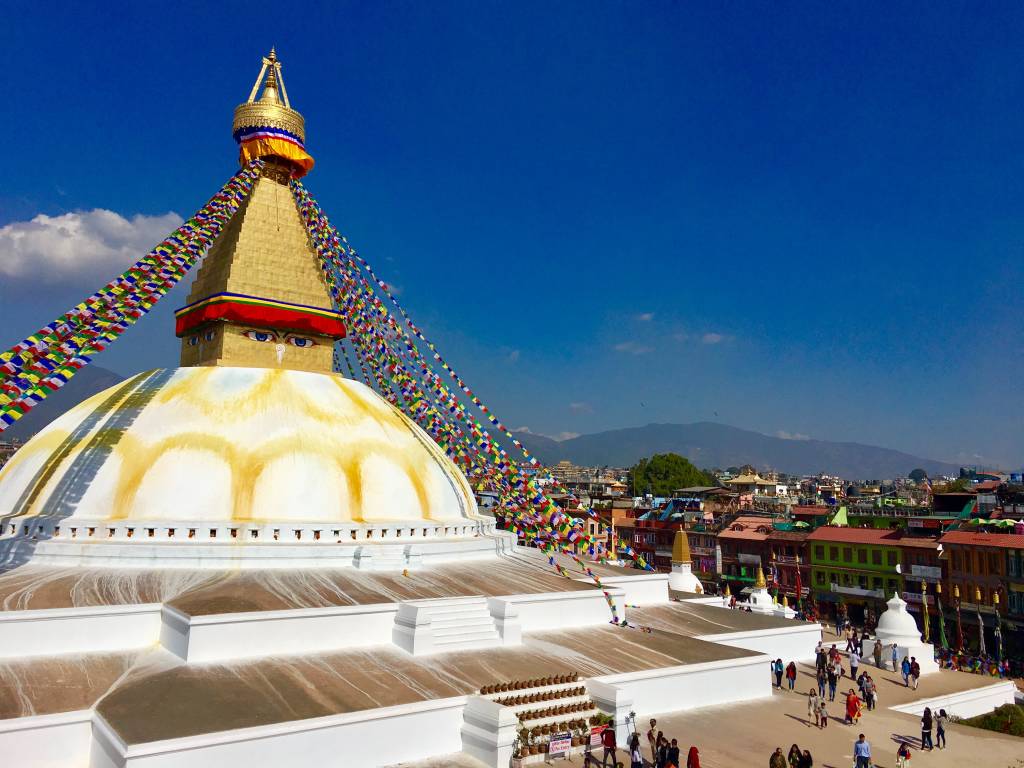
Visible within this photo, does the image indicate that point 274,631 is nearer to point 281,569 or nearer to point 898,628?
point 281,569

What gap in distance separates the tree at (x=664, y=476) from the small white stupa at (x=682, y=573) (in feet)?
125

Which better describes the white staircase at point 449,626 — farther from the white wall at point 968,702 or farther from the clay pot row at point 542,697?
the white wall at point 968,702

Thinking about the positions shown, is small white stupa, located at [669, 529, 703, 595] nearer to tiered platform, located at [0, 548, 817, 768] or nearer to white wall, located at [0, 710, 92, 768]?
tiered platform, located at [0, 548, 817, 768]

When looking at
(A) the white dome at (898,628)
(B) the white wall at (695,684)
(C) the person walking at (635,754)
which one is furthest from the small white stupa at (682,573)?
(C) the person walking at (635,754)

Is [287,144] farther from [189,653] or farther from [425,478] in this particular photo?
[189,653]

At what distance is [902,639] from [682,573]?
19.1ft

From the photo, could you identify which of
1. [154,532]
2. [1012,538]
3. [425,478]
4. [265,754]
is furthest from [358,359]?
[1012,538]

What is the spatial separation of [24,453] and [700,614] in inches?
539

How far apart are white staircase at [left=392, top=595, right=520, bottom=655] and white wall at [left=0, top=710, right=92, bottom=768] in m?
3.99

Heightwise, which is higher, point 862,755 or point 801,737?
point 862,755

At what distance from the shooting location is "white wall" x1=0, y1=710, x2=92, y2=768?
7.89 m

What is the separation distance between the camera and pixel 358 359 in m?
18.1

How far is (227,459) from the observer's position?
1316 centimetres

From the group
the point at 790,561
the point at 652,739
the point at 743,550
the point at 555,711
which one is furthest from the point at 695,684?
the point at 743,550
